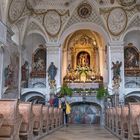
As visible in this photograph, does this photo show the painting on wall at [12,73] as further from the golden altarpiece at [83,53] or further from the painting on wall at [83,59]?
the painting on wall at [83,59]

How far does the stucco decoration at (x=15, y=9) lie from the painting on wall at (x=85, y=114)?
7131mm

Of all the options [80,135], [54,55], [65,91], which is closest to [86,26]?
[54,55]

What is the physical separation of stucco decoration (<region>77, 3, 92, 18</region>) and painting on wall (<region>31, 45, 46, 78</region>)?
411cm

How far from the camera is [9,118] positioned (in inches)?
213

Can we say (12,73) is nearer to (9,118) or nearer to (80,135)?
(80,135)

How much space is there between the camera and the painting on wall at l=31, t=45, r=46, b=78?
22.0 m

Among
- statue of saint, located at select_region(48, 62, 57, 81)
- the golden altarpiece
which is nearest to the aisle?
statue of saint, located at select_region(48, 62, 57, 81)

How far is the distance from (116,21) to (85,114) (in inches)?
266

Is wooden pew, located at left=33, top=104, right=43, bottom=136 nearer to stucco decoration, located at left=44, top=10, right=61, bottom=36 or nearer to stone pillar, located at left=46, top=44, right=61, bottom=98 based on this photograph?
stone pillar, located at left=46, top=44, right=61, bottom=98

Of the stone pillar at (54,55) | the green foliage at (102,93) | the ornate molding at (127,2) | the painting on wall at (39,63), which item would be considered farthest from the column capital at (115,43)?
the painting on wall at (39,63)

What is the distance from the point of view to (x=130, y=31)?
68.7 feet

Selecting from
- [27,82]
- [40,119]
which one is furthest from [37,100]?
[40,119]

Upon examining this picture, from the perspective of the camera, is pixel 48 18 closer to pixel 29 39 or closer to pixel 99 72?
pixel 29 39

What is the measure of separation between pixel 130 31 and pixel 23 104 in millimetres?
15900
